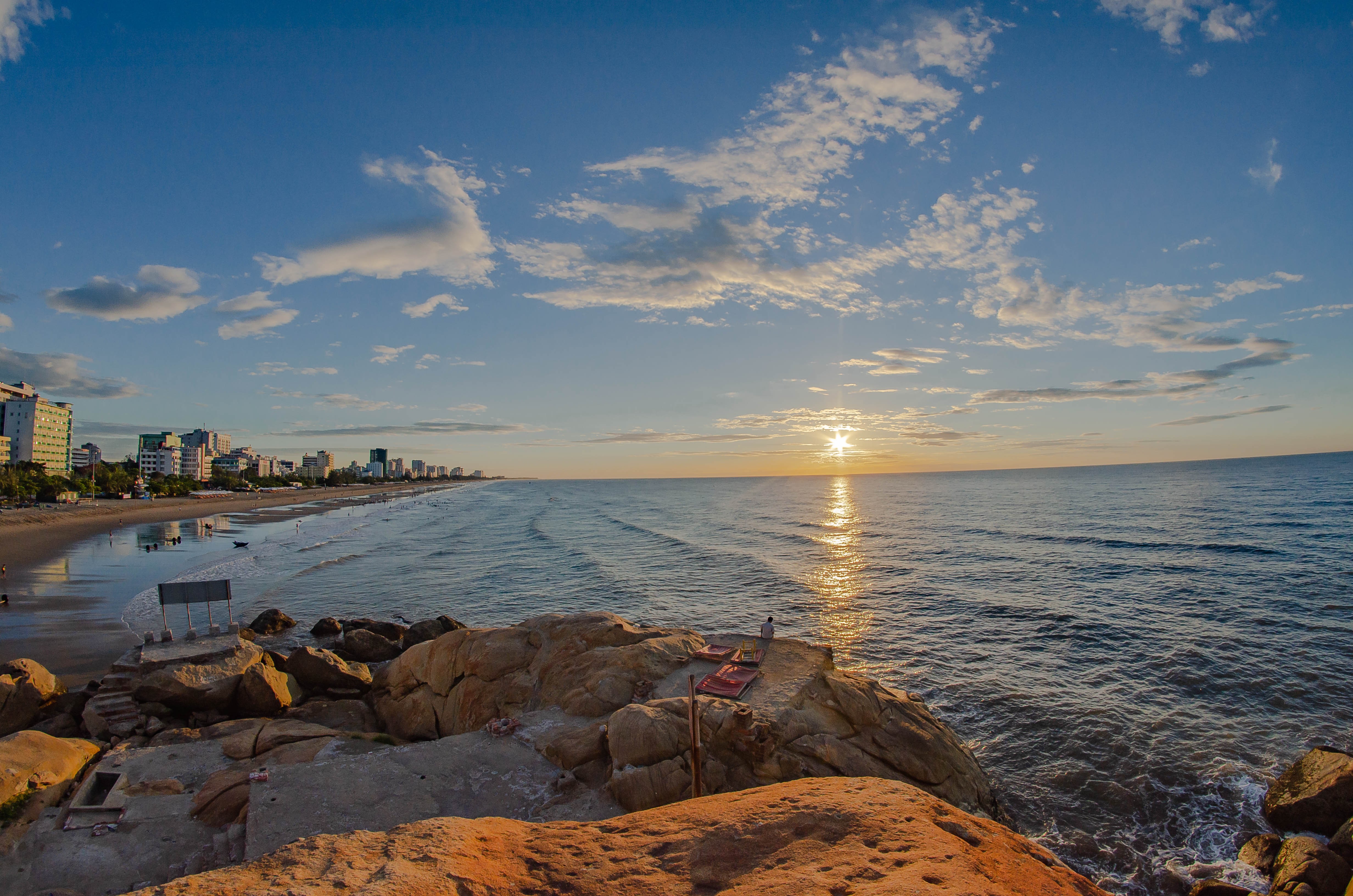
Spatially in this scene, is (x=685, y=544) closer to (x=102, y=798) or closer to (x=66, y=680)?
(x=66, y=680)

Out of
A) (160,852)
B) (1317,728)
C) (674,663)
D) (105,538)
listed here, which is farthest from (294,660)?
(105,538)

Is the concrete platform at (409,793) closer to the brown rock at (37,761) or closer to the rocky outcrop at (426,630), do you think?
the brown rock at (37,761)

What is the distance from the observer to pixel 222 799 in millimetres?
12000

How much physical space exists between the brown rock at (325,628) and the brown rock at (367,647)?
447 cm

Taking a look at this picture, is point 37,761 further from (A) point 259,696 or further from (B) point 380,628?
(B) point 380,628

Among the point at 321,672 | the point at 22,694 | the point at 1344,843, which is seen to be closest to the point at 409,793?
the point at 321,672

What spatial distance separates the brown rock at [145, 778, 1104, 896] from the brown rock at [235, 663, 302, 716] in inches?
590

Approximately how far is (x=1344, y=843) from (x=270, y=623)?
128 feet

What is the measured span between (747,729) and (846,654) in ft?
49.9

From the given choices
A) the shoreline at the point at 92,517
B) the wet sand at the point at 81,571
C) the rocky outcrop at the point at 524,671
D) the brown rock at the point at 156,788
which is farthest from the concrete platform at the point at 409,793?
the shoreline at the point at 92,517

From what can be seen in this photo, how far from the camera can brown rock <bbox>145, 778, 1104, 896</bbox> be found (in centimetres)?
653

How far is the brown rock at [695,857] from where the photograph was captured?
21.4 feet

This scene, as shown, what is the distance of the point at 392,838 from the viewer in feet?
24.8

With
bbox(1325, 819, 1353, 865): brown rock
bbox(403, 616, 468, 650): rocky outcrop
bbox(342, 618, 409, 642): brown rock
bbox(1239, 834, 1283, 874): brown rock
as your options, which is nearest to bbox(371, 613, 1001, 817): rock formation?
bbox(1239, 834, 1283, 874): brown rock
